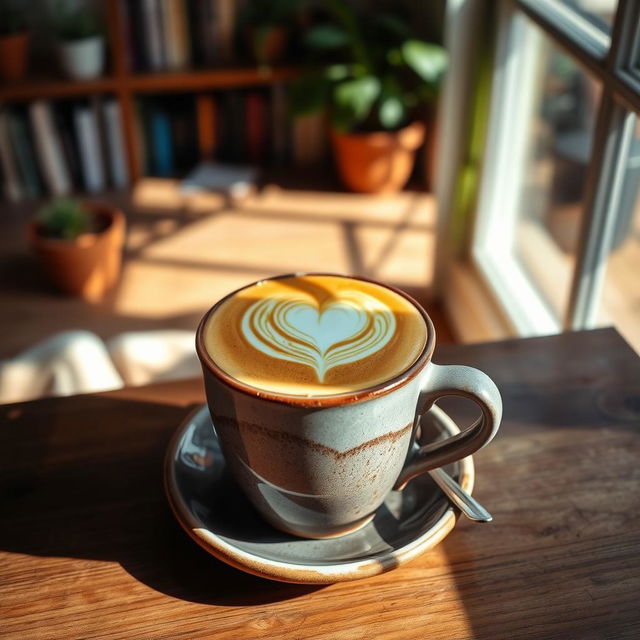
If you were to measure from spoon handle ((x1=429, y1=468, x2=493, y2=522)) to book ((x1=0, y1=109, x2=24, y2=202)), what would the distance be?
7.92 feet

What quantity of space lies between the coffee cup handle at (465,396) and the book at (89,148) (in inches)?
Answer: 94.8

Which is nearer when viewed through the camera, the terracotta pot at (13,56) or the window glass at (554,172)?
the window glass at (554,172)

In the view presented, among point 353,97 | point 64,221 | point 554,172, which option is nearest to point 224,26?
point 353,97

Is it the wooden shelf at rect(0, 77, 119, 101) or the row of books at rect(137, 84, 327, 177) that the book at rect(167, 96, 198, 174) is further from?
the wooden shelf at rect(0, 77, 119, 101)

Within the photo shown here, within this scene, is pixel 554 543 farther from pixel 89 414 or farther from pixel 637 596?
pixel 89 414

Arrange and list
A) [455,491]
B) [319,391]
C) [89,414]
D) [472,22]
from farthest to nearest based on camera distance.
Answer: [472,22] < [89,414] < [455,491] < [319,391]

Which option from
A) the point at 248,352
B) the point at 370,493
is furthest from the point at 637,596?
the point at 248,352

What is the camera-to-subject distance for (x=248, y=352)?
2.08 ft

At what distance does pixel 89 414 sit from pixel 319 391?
36cm

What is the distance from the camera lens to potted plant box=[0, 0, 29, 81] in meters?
2.63

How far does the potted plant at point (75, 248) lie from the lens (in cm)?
224

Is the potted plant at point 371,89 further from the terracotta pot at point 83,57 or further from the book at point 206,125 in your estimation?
the terracotta pot at point 83,57

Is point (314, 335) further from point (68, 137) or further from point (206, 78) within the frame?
point (68, 137)

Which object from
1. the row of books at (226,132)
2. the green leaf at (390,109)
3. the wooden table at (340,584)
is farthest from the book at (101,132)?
the wooden table at (340,584)
